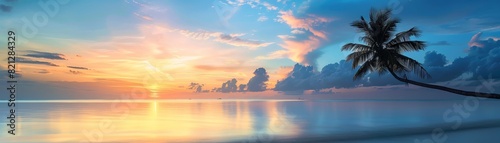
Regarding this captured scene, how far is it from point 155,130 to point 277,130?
747 centimetres

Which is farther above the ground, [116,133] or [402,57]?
[402,57]

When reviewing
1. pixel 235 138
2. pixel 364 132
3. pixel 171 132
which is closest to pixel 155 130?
pixel 171 132

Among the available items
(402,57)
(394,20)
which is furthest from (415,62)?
(394,20)

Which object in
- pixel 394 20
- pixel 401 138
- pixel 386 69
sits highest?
pixel 394 20

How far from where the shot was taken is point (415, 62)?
19.7 meters

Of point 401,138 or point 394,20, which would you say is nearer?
point 401,138

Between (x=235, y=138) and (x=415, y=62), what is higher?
(x=415, y=62)

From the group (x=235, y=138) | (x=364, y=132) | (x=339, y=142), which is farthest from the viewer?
(x=364, y=132)

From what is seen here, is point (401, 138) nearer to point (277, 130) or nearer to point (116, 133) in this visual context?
point (277, 130)

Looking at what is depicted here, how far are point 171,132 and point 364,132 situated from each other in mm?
11492

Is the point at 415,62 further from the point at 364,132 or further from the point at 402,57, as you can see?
the point at 364,132

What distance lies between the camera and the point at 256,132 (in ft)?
74.3

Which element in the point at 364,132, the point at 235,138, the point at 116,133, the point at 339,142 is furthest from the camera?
the point at 364,132

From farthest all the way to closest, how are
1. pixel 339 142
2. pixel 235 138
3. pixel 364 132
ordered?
1. pixel 364 132
2. pixel 235 138
3. pixel 339 142
